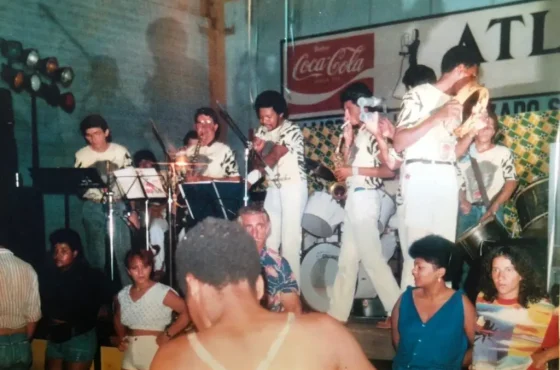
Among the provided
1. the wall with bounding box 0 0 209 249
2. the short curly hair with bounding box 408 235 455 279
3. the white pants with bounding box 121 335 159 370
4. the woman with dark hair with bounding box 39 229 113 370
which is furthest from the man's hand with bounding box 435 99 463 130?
the woman with dark hair with bounding box 39 229 113 370

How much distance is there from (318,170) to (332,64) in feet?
2.26

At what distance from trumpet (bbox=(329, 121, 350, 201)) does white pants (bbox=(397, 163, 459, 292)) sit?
530 millimetres

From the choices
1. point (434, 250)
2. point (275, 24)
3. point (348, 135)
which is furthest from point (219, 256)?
point (275, 24)

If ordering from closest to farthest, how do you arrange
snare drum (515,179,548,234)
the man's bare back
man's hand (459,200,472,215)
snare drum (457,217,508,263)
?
the man's bare back → snare drum (515,179,548,234) → snare drum (457,217,508,263) → man's hand (459,200,472,215)

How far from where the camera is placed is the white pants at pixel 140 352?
3.65 meters

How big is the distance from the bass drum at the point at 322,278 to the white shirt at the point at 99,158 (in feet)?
4.73

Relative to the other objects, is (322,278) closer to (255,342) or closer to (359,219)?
(359,219)

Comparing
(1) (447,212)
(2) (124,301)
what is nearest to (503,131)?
(1) (447,212)

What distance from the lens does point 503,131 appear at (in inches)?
132

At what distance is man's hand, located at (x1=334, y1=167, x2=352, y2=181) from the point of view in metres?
3.70

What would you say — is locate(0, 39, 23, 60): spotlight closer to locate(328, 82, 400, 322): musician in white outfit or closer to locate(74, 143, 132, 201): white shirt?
locate(74, 143, 132, 201): white shirt

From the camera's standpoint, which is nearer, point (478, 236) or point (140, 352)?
point (478, 236)

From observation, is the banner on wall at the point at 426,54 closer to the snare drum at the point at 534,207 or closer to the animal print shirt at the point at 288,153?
the animal print shirt at the point at 288,153

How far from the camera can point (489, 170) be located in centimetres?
329
